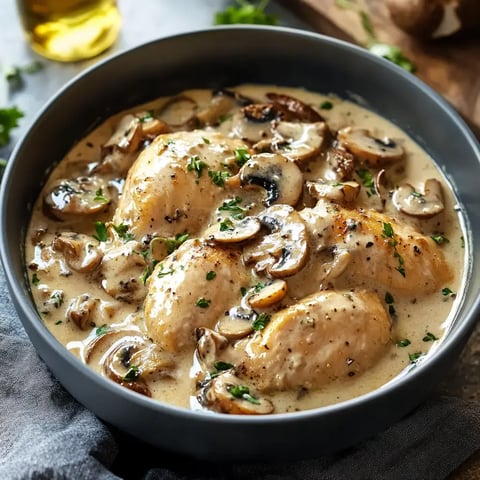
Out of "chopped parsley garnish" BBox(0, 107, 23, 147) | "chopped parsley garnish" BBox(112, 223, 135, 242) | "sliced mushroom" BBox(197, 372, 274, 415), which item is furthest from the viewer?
"chopped parsley garnish" BBox(0, 107, 23, 147)

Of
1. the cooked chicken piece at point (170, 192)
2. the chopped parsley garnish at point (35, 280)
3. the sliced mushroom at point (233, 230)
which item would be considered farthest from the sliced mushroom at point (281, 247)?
the chopped parsley garnish at point (35, 280)

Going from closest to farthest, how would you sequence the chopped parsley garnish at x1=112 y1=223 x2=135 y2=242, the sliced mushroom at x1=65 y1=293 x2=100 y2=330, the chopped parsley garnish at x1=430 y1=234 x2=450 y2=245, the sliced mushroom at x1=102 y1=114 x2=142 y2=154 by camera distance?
the sliced mushroom at x1=65 y1=293 x2=100 y2=330 → the chopped parsley garnish at x1=112 y1=223 x2=135 y2=242 → the chopped parsley garnish at x1=430 y1=234 x2=450 y2=245 → the sliced mushroom at x1=102 y1=114 x2=142 y2=154

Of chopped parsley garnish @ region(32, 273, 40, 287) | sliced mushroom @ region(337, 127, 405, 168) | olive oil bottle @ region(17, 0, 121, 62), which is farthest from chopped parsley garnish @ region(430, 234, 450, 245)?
olive oil bottle @ region(17, 0, 121, 62)

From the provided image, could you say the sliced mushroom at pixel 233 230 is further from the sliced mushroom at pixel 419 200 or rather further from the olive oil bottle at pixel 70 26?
the olive oil bottle at pixel 70 26

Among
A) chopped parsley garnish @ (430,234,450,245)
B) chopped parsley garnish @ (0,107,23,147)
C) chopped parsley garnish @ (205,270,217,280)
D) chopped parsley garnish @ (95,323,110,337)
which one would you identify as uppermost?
chopped parsley garnish @ (205,270,217,280)

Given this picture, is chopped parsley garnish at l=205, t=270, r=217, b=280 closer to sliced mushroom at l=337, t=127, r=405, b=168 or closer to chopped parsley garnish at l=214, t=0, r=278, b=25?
sliced mushroom at l=337, t=127, r=405, b=168

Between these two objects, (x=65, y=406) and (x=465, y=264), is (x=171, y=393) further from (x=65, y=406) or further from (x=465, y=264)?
(x=465, y=264)
